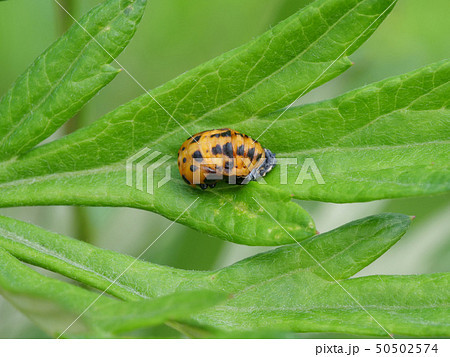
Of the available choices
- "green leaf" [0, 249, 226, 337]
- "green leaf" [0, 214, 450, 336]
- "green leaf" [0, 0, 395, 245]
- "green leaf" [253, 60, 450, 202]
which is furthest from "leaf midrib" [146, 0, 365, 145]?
"green leaf" [0, 249, 226, 337]

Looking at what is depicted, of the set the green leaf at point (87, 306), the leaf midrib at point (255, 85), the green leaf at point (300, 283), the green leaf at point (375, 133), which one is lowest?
the green leaf at point (87, 306)

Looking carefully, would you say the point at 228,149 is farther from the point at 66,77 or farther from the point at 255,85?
the point at 66,77

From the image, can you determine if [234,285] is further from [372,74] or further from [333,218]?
[372,74]

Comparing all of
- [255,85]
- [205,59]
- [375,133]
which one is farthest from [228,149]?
[205,59]

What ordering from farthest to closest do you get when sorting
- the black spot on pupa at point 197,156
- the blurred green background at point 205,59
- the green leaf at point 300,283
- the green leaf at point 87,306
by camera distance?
the blurred green background at point 205,59
the black spot on pupa at point 197,156
the green leaf at point 300,283
the green leaf at point 87,306

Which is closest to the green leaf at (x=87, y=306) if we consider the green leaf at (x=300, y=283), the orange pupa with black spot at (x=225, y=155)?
the green leaf at (x=300, y=283)

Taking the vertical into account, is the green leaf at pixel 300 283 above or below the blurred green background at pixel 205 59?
below

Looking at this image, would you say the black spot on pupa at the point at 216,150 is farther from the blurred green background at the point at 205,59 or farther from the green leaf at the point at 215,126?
the blurred green background at the point at 205,59

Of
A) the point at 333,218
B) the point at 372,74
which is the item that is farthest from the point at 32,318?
the point at 372,74
